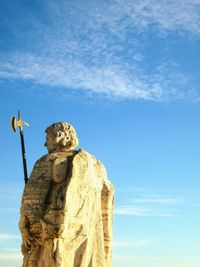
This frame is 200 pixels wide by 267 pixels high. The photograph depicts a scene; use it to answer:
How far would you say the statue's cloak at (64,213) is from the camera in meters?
14.8

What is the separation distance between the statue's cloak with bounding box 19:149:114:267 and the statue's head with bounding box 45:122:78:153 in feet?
1.10

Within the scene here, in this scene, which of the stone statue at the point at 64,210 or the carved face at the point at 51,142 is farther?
the carved face at the point at 51,142

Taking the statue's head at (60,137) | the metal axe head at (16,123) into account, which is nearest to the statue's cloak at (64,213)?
the statue's head at (60,137)

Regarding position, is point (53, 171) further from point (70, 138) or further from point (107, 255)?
point (107, 255)

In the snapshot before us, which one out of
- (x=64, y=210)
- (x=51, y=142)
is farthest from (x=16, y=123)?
(x=64, y=210)

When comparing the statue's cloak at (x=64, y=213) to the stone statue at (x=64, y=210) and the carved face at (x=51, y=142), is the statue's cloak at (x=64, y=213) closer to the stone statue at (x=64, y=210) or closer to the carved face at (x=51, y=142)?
the stone statue at (x=64, y=210)

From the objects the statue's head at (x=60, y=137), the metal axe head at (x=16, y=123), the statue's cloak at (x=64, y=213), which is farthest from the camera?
the metal axe head at (x=16, y=123)

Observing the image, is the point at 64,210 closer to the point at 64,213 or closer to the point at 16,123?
the point at 64,213

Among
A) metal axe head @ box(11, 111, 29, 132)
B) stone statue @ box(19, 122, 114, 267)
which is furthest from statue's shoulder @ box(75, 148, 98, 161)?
metal axe head @ box(11, 111, 29, 132)

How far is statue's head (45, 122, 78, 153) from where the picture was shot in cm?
1620

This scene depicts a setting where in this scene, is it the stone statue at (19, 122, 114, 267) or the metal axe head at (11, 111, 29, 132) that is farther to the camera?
the metal axe head at (11, 111, 29, 132)

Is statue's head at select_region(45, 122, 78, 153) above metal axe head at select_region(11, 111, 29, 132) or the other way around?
the other way around

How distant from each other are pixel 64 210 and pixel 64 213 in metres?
0.08

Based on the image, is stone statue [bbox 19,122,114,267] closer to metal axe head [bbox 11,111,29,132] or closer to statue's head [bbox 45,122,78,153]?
statue's head [bbox 45,122,78,153]
